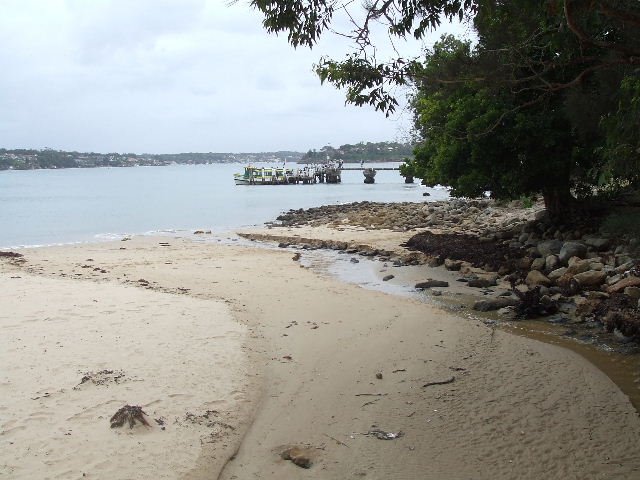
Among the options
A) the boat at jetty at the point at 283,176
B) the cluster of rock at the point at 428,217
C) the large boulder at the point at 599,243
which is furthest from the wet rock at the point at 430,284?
the boat at jetty at the point at 283,176

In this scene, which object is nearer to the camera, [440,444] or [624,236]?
[440,444]

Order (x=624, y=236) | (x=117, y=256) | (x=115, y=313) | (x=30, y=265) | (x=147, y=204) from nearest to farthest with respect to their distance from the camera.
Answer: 1. (x=115, y=313)
2. (x=624, y=236)
3. (x=30, y=265)
4. (x=117, y=256)
5. (x=147, y=204)

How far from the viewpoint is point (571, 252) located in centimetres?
1229

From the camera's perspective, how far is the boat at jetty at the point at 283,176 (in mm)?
80312

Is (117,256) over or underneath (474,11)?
underneath

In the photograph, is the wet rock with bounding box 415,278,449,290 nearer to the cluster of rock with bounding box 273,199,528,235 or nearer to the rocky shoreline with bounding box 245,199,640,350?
the rocky shoreline with bounding box 245,199,640,350

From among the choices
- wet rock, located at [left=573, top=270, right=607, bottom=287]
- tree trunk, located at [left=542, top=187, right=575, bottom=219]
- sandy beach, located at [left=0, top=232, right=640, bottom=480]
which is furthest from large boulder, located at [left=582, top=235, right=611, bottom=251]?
Answer: sandy beach, located at [left=0, top=232, right=640, bottom=480]

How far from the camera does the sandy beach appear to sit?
14.9 feet

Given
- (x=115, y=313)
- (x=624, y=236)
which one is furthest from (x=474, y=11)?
(x=624, y=236)

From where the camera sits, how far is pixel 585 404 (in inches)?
223

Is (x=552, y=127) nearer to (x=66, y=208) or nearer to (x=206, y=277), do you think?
(x=206, y=277)

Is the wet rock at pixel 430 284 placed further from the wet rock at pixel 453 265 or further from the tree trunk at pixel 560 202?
the tree trunk at pixel 560 202

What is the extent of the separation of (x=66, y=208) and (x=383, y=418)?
4551 cm

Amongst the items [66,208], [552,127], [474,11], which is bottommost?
[66,208]
